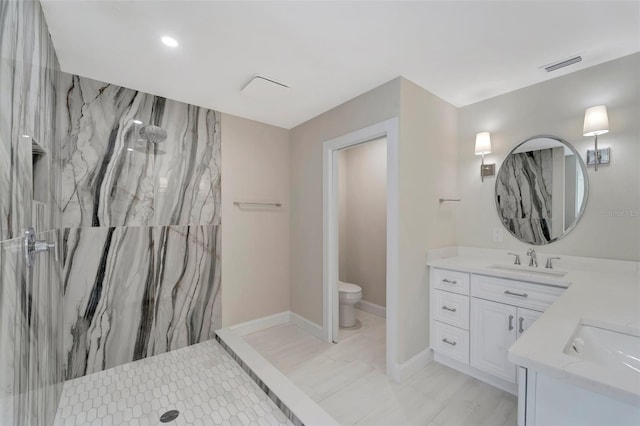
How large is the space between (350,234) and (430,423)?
8.05 feet

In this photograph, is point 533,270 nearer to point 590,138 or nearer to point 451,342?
point 451,342

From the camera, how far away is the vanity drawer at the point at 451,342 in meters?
2.10

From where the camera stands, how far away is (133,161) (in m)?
2.30

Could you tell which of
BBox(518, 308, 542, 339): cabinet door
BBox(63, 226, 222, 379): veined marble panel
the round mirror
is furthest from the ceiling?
BBox(518, 308, 542, 339): cabinet door

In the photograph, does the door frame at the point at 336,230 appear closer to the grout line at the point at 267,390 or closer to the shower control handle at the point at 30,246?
the grout line at the point at 267,390

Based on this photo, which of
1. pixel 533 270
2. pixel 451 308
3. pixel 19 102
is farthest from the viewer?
pixel 451 308

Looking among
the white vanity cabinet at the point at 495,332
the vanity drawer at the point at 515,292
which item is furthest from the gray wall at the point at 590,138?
the white vanity cabinet at the point at 495,332

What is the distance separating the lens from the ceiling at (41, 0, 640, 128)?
1.43 metres

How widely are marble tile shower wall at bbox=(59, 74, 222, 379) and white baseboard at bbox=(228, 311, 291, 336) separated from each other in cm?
25

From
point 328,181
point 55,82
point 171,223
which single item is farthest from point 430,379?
point 55,82

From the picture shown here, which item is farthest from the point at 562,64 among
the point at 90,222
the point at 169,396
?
the point at 90,222

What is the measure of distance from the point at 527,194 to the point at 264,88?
240 centimetres

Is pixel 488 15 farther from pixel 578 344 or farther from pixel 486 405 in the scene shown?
pixel 486 405

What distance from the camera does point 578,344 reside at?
3.24 ft
